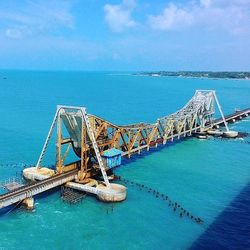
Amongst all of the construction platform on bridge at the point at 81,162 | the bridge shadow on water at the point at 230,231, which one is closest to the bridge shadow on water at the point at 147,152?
the construction platform on bridge at the point at 81,162

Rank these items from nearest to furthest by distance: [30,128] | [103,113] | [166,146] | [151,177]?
[151,177] < [166,146] < [30,128] < [103,113]

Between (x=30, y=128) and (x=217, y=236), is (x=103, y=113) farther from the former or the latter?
(x=217, y=236)

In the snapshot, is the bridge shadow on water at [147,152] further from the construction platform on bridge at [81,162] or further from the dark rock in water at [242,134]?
the dark rock in water at [242,134]

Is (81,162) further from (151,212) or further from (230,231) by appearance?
(230,231)

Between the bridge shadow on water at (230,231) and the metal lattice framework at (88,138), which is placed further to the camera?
the metal lattice framework at (88,138)

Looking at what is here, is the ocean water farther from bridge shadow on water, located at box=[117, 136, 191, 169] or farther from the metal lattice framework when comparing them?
the metal lattice framework

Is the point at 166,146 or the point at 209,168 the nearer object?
the point at 209,168

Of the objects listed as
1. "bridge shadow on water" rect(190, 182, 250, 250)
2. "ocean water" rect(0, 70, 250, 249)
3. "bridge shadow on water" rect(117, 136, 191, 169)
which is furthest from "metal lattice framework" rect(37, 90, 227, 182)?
"bridge shadow on water" rect(190, 182, 250, 250)

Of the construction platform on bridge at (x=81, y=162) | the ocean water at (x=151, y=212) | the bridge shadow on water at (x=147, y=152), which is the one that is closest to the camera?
the ocean water at (x=151, y=212)

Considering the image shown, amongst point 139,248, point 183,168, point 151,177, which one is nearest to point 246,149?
point 183,168
